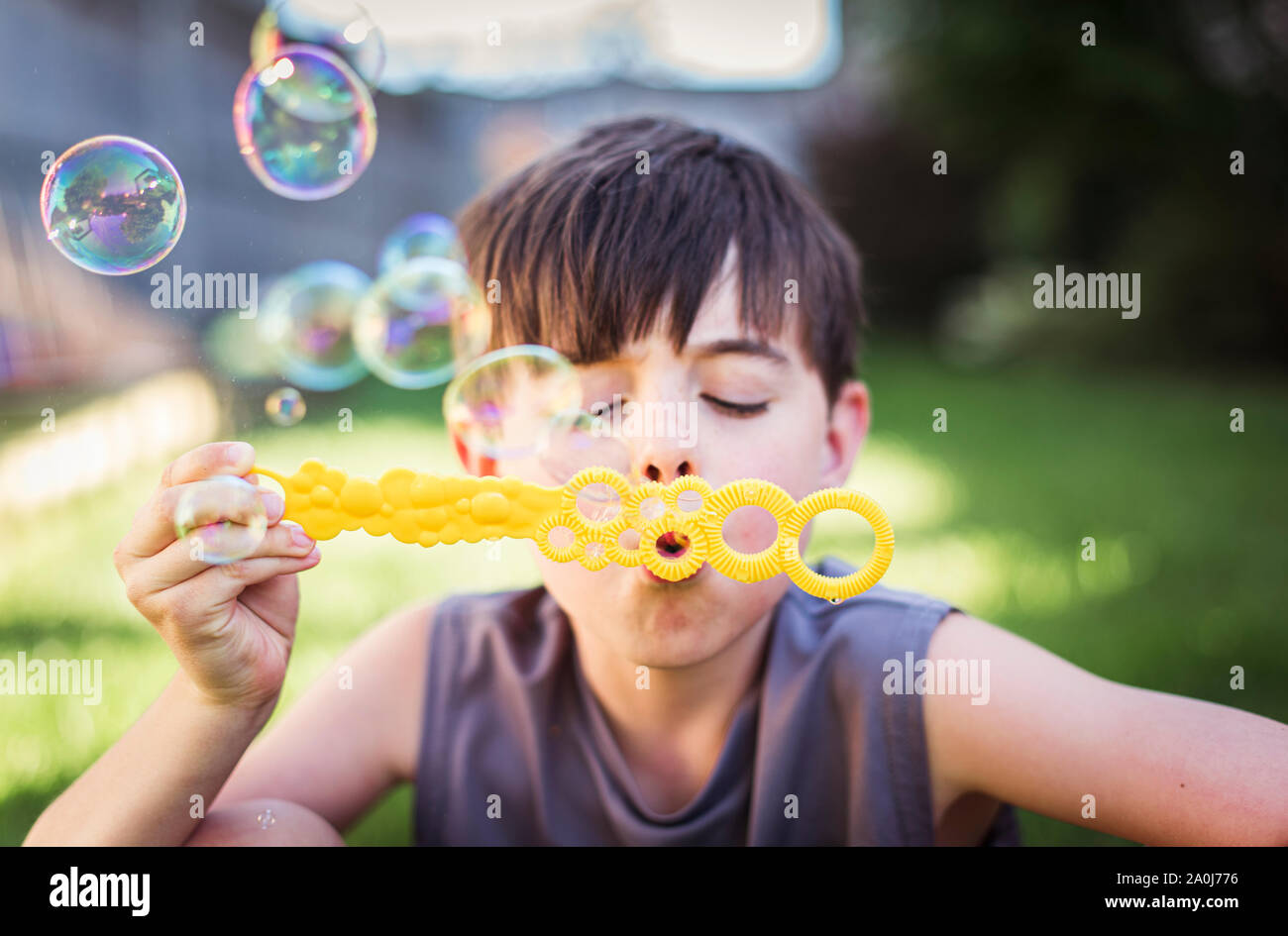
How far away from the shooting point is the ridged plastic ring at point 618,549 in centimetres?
96

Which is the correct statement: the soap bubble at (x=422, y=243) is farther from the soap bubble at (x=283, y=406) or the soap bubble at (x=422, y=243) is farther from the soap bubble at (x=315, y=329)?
the soap bubble at (x=283, y=406)

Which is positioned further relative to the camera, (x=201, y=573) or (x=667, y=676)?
(x=667, y=676)

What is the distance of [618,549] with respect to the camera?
3.20ft

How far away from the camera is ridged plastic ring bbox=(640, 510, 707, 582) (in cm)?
95

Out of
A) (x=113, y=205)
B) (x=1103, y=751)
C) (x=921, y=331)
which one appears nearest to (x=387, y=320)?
(x=113, y=205)

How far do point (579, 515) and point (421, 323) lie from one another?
2.08ft

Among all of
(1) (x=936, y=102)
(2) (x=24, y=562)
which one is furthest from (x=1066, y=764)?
(1) (x=936, y=102)

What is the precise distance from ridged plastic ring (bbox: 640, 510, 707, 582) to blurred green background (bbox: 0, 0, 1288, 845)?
576 mm

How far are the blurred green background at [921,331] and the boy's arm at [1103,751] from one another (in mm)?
540

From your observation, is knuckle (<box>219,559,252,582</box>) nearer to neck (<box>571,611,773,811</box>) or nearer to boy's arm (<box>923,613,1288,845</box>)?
neck (<box>571,611,773,811</box>)

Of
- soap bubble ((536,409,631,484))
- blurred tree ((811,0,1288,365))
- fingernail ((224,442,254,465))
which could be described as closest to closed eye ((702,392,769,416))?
soap bubble ((536,409,631,484))

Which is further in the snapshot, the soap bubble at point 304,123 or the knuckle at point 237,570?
the soap bubble at point 304,123

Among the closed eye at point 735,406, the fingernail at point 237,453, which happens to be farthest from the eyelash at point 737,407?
the fingernail at point 237,453

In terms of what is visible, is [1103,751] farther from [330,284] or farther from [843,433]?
[330,284]
